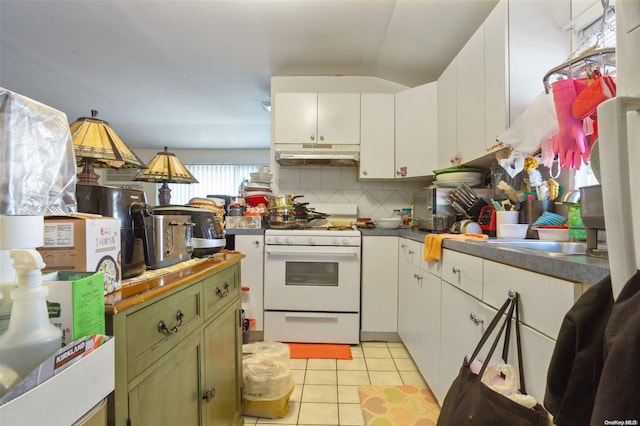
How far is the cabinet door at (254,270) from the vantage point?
2.27 meters

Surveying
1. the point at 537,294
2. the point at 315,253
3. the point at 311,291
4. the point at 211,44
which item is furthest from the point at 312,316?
the point at 211,44

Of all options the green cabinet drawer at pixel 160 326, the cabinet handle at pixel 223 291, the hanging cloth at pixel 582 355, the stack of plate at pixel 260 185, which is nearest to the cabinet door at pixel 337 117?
the stack of plate at pixel 260 185

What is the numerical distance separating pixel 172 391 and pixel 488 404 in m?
0.81

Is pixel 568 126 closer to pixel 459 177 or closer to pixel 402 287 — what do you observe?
pixel 459 177

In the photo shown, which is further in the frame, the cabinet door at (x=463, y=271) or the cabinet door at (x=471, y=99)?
the cabinet door at (x=471, y=99)

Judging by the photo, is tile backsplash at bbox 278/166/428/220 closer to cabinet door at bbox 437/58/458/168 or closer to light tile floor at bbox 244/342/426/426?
cabinet door at bbox 437/58/458/168

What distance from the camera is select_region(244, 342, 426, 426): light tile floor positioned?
1459 mm

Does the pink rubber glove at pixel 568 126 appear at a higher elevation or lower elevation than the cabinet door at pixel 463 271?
higher

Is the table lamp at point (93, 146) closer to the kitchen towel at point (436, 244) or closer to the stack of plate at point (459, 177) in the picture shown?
the kitchen towel at point (436, 244)

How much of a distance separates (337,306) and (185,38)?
2.52m

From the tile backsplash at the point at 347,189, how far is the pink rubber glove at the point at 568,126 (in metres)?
1.76

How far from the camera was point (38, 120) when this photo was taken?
64 centimetres

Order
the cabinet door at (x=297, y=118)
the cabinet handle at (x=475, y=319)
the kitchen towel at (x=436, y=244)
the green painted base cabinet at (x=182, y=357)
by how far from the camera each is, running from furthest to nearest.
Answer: the cabinet door at (x=297, y=118)
the kitchen towel at (x=436, y=244)
the cabinet handle at (x=475, y=319)
the green painted base cabinet at (x=182, y=357)

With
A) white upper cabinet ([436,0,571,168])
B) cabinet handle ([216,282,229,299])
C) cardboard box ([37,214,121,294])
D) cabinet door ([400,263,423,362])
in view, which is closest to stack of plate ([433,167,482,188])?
white upper cabinet ([436,0,571,168])
